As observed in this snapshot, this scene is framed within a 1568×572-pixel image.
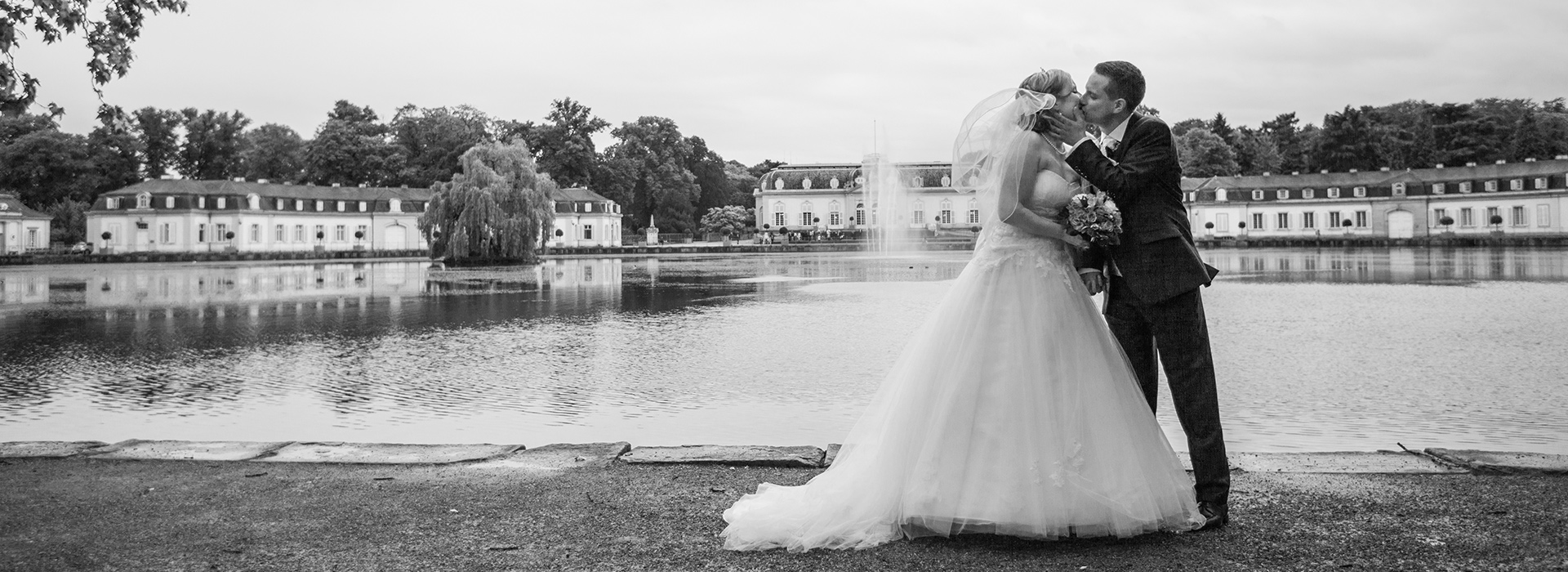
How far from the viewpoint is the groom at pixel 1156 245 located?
11.8ft

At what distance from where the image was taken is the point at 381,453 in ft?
15.8

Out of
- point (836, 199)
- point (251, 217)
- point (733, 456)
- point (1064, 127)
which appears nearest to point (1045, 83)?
point (1064, 127)

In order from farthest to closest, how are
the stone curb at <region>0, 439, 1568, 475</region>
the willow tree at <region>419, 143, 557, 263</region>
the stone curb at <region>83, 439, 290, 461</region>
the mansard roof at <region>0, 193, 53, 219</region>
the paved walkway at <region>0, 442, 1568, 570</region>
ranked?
the mansard roof at <region>0, 193, 53, 219</region> < the willow tree at <region>419, 143, 557, 263</region> < the stone curb at <region>83, 439, 290, 461</region> < the stone curb at <region>0, 439, 1568, 475</region> < the paved walkway at <region>0, 442, 1568, 570</region>

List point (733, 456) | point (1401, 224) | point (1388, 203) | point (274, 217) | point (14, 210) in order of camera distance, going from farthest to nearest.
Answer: point (1388, 203)
point (1401, 224)
point (274, 217)
point (14, 210)
point (733, 456)

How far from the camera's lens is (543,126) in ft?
244

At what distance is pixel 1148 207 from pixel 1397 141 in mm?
80378

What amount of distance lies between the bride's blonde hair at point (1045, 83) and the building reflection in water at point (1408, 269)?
70.6 feet

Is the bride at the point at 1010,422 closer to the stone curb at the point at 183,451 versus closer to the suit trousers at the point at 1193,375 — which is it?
the suit trousers at the point at 1193,375

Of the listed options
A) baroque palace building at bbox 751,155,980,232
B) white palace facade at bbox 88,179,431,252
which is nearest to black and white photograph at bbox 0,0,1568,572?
white palace facade at bbox 88,179,431,252

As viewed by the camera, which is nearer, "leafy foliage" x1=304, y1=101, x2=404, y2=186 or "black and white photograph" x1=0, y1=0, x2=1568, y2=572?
"black and white photograph" x1=0, y1=0, x2=1568, y2=572

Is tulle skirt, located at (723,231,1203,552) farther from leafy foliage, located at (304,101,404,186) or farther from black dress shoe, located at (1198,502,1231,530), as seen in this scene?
leafy foliage, located at (304,101,404,186)

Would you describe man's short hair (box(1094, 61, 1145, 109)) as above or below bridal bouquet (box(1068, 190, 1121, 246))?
above

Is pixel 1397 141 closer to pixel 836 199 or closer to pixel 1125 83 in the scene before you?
pixel 836 199

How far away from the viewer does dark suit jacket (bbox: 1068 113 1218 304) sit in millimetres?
3596
